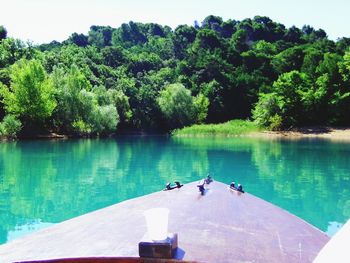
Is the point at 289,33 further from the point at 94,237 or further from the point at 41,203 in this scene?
the point at 94,237

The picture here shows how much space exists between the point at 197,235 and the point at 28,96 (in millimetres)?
26113

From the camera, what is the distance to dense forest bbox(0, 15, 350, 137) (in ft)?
90.1

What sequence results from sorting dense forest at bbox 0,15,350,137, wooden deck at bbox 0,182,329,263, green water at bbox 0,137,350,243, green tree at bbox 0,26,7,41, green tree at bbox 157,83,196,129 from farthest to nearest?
1. green tree at bbox 0,26,7,41
2. green tree at bbox 157,83,196,129
3. dense forest at bbox 0,15,350,137
4. green water at bbox 0,137,350,243
5. wooden deck at bbox 0,182,329,263

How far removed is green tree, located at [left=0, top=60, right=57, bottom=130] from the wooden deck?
78.8 ft

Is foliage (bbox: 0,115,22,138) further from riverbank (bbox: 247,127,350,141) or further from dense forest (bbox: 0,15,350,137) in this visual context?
riverbank (bbox: 247,127,350,141)

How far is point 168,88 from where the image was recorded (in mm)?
37156

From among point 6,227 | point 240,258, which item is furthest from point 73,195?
point 240,258

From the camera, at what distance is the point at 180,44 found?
57.9m

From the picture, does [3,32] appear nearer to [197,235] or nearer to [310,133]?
[310,133]

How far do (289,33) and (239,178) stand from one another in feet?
189

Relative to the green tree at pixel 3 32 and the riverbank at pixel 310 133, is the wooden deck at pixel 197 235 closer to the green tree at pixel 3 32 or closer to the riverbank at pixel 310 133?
the riverbank at pixel 310 133

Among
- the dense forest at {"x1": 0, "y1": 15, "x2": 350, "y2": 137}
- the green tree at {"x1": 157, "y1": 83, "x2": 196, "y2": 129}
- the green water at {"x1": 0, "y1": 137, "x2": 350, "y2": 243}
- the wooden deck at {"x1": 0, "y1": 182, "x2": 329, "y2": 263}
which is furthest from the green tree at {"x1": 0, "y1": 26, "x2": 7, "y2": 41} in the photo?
the wooden deck at {"x1": 0, "y1": 182, "x2": 329, "y2": 263}

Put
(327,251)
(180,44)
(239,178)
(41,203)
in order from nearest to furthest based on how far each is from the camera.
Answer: (327,251) → (41,203) → (239,178) → (180,44)

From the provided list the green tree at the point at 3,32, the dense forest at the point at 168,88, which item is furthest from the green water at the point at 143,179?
the green tree at the point at 3,32
